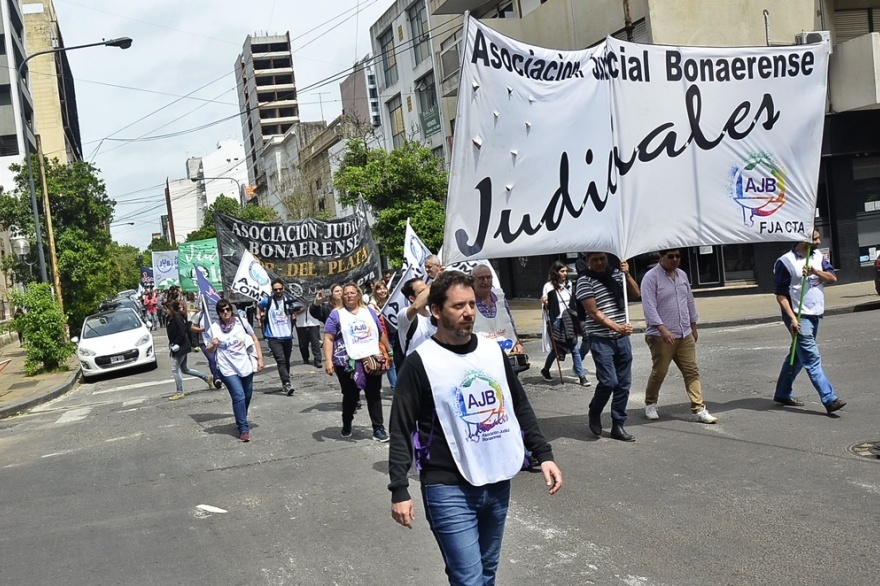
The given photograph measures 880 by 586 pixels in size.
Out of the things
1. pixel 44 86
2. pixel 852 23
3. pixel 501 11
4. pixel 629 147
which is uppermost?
pixel 44 86

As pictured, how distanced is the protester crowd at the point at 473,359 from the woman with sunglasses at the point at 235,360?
0.02 metres

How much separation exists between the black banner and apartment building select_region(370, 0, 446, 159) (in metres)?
19.3

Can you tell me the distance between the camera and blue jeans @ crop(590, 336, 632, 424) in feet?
26.1

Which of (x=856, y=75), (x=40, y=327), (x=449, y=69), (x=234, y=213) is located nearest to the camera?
(x=40, y=327)

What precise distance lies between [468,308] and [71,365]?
70.4ft

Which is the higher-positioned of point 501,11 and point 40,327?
Answer: point 501,11

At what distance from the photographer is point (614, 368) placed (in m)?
8.00

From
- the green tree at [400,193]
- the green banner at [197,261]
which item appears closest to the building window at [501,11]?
the green tree at [400,193]

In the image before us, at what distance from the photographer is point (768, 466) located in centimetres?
676

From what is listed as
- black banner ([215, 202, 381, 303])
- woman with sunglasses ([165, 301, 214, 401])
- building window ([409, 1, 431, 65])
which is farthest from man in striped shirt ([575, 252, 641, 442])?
building window ([409, 1, 431, 65])

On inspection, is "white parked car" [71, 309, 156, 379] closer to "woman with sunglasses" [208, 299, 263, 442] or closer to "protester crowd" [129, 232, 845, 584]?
"protester crowd" [129, 232, 845, 584]

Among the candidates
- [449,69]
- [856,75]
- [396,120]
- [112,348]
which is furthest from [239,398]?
[396,120]

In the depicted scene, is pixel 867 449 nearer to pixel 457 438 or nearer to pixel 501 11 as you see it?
pixel 457 438

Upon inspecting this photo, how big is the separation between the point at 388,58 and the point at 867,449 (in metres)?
40.0
